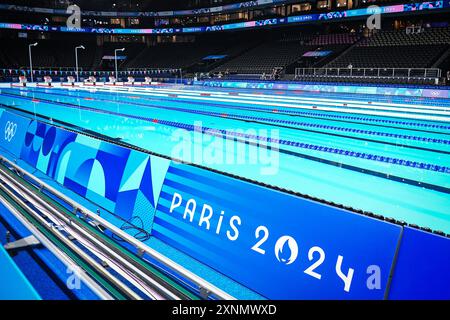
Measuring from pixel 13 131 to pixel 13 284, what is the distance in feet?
20.0

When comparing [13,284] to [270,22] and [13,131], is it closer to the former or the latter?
[13,131]

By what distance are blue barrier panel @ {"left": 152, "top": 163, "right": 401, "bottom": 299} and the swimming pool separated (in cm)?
A: 214

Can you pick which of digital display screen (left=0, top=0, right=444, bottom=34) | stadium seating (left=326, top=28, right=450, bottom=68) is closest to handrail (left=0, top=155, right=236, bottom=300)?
stadium seating (left=326, top=28, right=450, bottom=68)

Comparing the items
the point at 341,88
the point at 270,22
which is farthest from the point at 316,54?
the point at 341,88

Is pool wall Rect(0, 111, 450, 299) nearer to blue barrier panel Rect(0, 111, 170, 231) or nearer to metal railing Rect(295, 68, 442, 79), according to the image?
blue barrier panel Rect(0, 111, 170, 231)

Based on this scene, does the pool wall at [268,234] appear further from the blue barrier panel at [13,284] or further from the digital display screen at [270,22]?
the digital display screen at [270,22]

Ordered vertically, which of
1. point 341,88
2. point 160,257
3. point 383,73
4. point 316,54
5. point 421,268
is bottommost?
point 160,257

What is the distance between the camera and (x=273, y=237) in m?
2.76

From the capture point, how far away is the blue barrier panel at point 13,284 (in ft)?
6.81

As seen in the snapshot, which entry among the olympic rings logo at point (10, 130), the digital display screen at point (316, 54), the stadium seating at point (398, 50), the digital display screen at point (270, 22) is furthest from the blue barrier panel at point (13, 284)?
the digital display screen at point (316, 54)

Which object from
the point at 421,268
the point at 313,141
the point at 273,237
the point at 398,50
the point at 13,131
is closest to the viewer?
the point at 421,268

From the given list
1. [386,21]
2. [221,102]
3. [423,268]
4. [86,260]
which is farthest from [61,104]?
[386,21]

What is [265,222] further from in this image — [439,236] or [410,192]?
[410,192]

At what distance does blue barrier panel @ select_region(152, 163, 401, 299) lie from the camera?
226 centimetres
